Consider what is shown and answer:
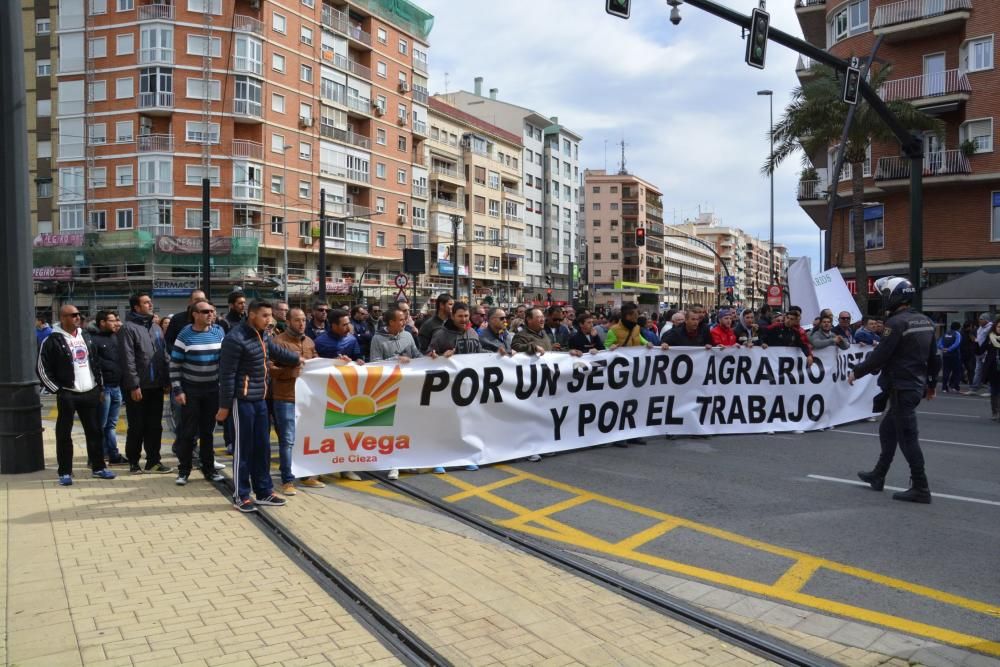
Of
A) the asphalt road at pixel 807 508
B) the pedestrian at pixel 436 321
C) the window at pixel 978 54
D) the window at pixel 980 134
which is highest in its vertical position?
the window at pixel 978 54

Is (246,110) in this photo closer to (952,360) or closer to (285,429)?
(952,360)

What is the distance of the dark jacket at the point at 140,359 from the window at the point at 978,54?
3538cm

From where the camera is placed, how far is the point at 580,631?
420 centimetres

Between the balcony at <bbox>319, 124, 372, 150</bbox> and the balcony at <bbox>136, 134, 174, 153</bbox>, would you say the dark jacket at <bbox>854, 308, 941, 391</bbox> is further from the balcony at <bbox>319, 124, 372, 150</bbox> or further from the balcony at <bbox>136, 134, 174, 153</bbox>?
the balcony at <bbox>319, 124, 372, 150</bbox>

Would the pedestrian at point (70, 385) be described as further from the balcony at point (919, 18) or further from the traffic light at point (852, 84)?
the balcony at point (919, 18)

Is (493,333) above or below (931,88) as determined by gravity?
below

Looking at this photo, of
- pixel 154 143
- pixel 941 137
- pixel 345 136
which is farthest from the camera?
pixel 345 136

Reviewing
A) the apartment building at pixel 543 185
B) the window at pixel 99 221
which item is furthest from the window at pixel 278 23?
the apartment building at pixel 543 185

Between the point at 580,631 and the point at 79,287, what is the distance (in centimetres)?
5440

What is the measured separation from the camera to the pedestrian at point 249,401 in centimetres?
680

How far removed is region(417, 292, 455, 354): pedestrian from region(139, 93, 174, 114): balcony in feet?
153

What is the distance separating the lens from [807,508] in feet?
22.4

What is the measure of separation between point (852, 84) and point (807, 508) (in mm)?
9860

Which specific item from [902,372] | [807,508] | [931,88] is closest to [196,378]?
[807,508]
